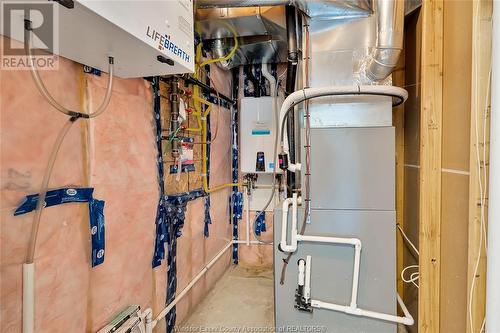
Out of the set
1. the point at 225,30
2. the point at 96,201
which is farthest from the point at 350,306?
the point at 225,30

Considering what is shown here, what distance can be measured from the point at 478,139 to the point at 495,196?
0.28 meters

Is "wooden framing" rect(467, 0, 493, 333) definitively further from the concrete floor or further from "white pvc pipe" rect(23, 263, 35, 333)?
"white pvc pipe" rect(23, 263, 35, 333)

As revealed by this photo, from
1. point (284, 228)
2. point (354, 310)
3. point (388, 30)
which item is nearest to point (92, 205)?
point (284, 228)

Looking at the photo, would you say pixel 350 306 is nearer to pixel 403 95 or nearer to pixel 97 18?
pixel 403 95

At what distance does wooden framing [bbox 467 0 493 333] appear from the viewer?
3.76 feet

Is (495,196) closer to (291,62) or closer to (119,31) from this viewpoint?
(119,31)

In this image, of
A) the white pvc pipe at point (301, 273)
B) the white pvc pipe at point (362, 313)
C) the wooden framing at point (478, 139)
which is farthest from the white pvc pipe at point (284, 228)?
the wooden framing at point (478, 139)

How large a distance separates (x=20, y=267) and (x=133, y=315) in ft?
2.49

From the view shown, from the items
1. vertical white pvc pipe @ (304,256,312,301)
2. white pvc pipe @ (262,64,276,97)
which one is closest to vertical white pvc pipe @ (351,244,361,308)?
vertical white pvc pipe @ (304,256,312,301)

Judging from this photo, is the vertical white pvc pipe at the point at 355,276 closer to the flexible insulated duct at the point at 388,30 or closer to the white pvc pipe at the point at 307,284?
the white pvc pipe at the point at 307,284

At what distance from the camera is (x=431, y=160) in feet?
5.23

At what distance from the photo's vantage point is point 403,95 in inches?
71.4

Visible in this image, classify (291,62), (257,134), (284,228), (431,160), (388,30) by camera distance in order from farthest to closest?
(257,134) < (291,62) < (284,228) < (388,30) < (431,160)

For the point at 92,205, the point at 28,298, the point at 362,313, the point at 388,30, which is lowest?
the point at 362,313
